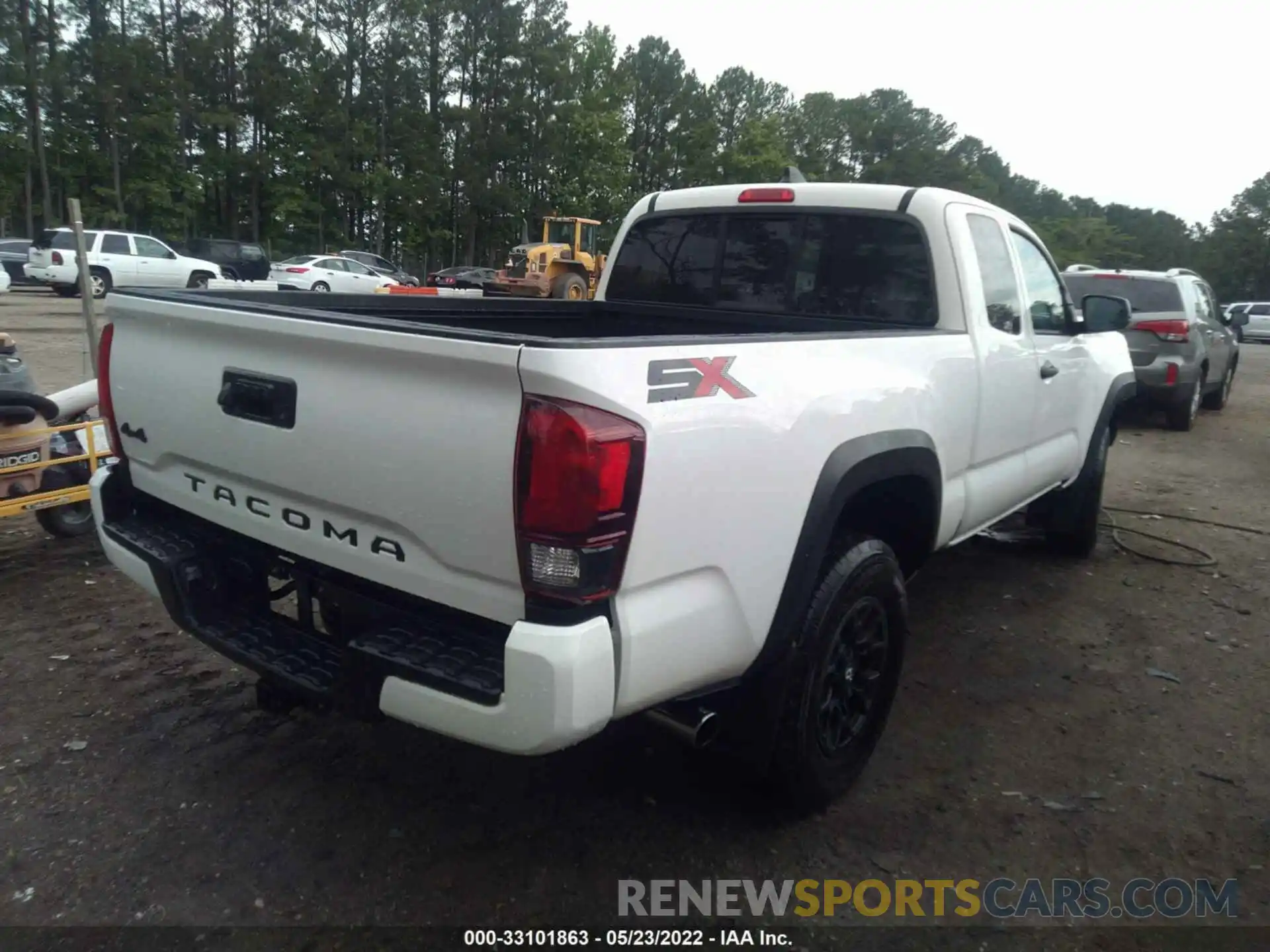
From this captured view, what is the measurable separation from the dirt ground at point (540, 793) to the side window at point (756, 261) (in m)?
1.82

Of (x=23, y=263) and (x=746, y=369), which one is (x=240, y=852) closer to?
(x=746, y=369)

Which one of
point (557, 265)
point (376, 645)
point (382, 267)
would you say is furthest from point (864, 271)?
point (382, 267)

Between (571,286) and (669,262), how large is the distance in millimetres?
25005

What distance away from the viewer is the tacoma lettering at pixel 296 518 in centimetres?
230

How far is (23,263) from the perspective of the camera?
100 feet

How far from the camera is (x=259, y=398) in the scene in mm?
2506

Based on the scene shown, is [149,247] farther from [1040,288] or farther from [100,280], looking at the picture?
[1040,288]

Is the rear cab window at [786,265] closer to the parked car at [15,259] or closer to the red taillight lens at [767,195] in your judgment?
the red taillight lens at [767,195]

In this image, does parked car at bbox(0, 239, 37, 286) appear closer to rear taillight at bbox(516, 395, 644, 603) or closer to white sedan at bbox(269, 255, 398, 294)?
white sedan at bbox(269, 255, 398, 294)

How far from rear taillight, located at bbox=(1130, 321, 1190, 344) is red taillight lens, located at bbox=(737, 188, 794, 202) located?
8.07 meters

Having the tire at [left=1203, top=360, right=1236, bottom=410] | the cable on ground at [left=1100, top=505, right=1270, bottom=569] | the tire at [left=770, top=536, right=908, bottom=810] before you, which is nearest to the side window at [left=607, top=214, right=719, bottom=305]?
the tire at [left=770, top=536, right=908, bottom=810]

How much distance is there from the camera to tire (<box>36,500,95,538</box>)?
5309mm

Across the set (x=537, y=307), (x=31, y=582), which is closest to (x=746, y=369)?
(x=537, y=307)

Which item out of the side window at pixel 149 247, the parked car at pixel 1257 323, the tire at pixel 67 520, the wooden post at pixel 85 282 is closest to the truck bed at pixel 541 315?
the tire at pixel 67 520
